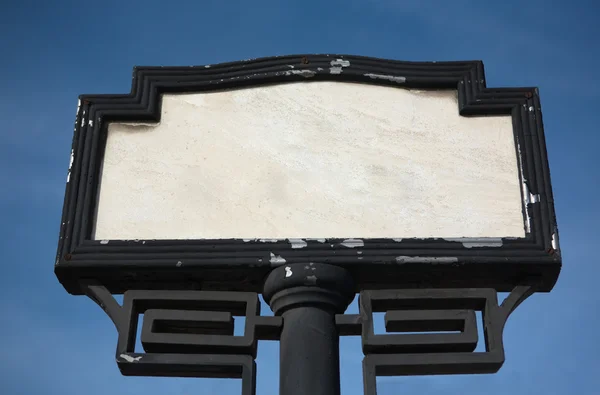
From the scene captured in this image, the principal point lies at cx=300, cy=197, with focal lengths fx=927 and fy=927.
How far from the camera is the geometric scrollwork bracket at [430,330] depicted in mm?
2984

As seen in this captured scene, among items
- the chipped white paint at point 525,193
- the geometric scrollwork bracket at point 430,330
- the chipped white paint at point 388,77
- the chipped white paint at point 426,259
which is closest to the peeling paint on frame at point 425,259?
the chipped white paint at point 426,259

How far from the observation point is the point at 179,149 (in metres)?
3.40

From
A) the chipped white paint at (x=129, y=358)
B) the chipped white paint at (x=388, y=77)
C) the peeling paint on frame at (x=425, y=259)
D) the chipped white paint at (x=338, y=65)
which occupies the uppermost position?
the chipped white paint at (x=338, y=65)

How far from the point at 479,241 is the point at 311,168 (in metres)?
0.65

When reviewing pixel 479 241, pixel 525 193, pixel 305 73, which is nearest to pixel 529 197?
pixel 525 193

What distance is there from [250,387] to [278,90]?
117 centimetres

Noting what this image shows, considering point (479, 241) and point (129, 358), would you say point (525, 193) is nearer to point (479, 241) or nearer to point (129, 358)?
point (479, 241)

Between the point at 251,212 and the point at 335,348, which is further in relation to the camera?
the point at 251,212

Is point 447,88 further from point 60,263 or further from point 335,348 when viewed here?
point 60,263

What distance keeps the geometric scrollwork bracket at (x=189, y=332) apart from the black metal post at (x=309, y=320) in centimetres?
7

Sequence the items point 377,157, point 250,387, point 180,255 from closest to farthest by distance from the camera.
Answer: point 250,387
point 180,255
point 377,157

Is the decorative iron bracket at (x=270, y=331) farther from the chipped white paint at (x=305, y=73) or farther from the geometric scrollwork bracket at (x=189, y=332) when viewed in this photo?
the chipped white paint at (x=305, y=73)

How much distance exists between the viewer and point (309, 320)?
9.82ft

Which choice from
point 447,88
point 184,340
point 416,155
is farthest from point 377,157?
point 184,340
